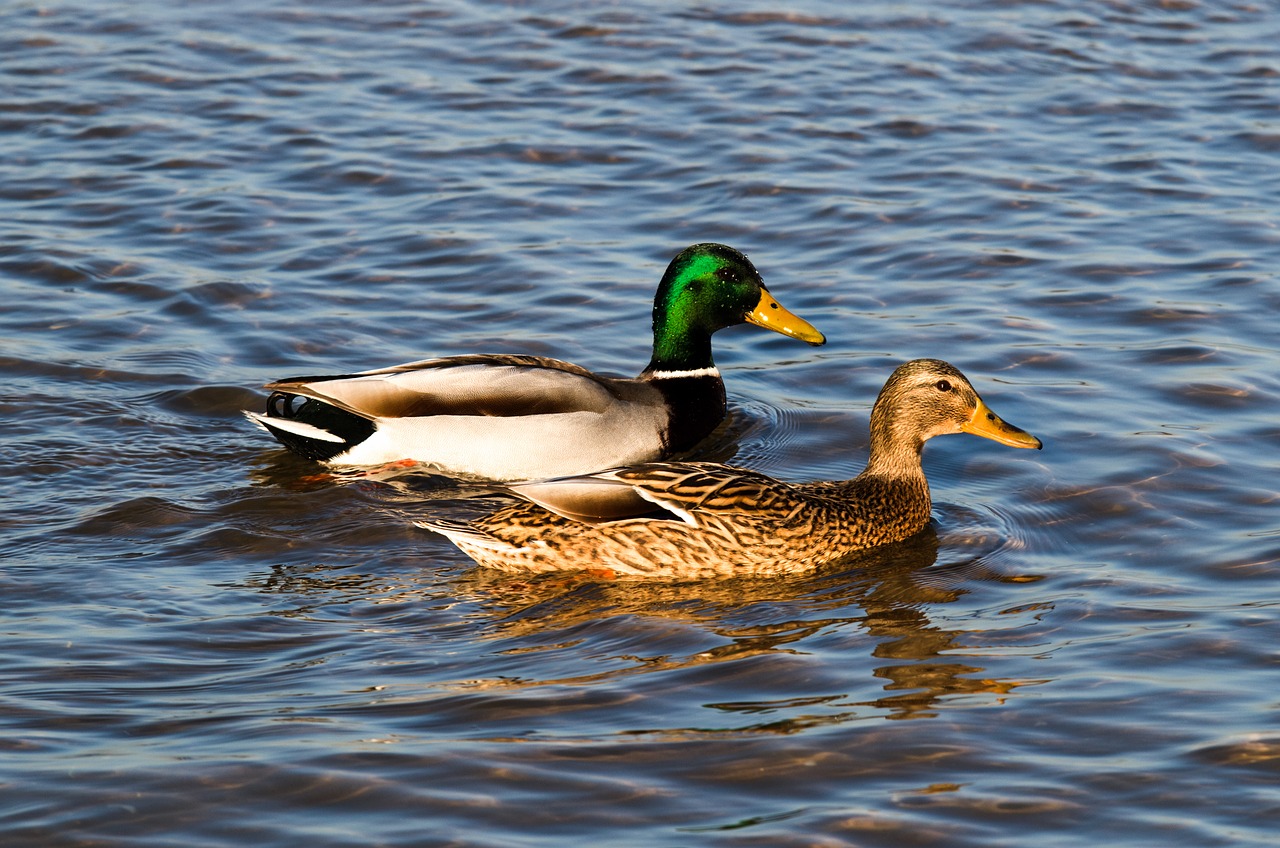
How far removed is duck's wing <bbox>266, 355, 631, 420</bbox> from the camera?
8.42 meters

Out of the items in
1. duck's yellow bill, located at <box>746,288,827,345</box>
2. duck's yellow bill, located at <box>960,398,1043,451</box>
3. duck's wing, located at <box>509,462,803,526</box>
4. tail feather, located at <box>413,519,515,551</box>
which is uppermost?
duck's yellow bill, located at <box>746,288,827,345</box>

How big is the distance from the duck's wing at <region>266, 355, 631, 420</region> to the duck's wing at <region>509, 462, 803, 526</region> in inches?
47.1

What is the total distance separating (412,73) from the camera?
1465cm

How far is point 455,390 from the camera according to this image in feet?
27.7

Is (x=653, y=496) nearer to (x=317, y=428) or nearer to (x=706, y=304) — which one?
(x=317, y=428)

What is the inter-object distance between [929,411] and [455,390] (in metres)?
2.20

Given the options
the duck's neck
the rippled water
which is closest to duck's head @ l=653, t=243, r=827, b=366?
the rippled water

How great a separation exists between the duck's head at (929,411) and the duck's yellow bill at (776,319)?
160 centimetres

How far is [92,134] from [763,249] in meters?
5.27

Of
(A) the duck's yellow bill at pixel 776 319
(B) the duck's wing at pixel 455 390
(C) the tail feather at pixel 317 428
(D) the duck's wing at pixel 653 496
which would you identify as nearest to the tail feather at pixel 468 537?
(D) the duck's wing at pixel 653 496

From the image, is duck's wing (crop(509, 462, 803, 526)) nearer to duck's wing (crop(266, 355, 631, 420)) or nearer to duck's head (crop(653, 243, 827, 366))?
duck's wing (crop(266, 355, 631, 420))

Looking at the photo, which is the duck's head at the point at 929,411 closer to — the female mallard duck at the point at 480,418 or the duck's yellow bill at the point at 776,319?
the female mallard duck at the point at 480,418

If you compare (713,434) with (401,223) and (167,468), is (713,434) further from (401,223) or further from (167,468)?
(401,223)

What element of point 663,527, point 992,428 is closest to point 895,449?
point 992,428
